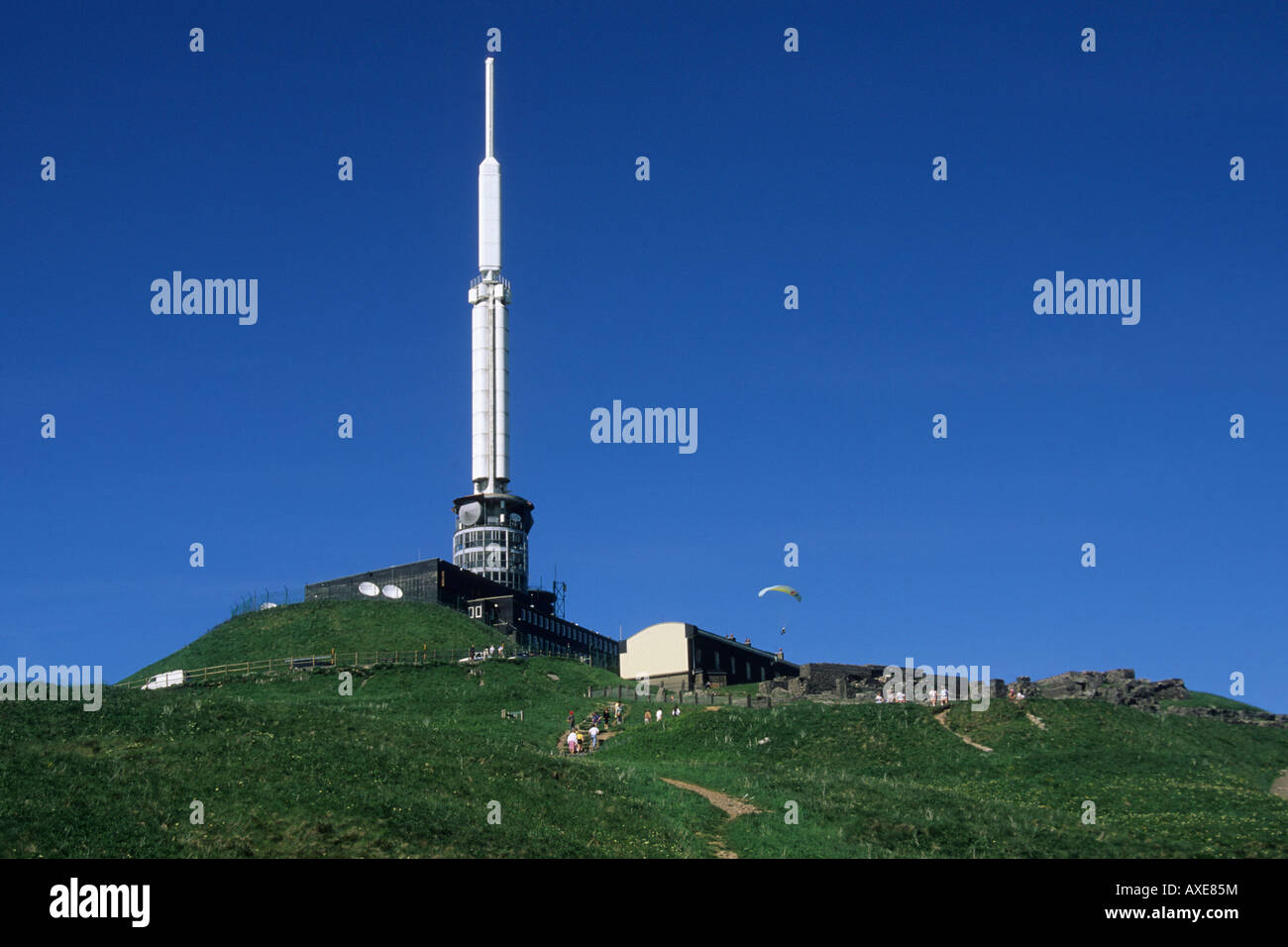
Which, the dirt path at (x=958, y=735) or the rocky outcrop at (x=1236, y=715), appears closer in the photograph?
the dirt path at (x=958, y=735)

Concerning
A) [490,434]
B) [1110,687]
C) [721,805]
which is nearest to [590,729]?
[721,805]

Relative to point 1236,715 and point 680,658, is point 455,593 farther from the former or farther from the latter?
point 1236,715

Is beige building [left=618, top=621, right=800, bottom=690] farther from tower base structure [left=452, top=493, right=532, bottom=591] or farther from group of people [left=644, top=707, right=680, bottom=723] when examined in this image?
tower base structure [left=452, top=493, right=532, bottom=591]

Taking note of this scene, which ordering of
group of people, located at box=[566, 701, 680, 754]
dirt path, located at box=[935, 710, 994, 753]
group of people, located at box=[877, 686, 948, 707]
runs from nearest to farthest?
1. group of people, located at box=[566, 701, 680, 754]
2. dirt path, located at box=[935, 710, 994, 753]
3. group of people, located at box=[877, 686, 948, 707]

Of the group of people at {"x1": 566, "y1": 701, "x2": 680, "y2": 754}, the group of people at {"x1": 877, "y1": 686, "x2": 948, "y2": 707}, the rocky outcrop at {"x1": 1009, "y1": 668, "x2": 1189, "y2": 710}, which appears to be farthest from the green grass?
the group of people at {"x1": 566, "y1": 701, "x2": 680, "y2": 754}

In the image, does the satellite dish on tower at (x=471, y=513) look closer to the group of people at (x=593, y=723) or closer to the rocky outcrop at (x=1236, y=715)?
the group of people at (x=593, y=723)

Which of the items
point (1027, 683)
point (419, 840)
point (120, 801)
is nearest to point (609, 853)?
point (419, 840)

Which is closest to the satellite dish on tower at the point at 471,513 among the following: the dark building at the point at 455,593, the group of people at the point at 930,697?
the dark building at the point at 455,593
